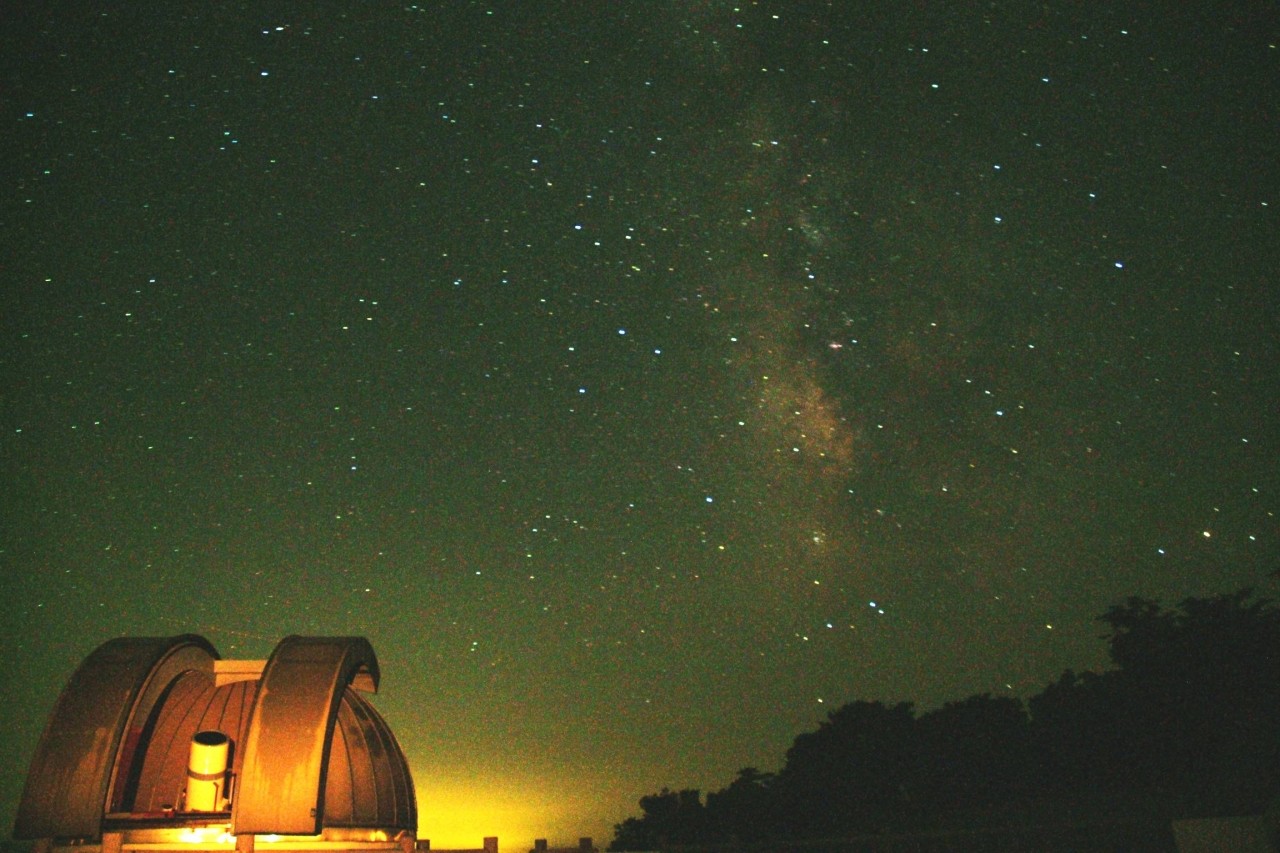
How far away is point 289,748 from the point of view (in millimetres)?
6926

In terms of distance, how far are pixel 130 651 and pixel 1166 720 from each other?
85.5 feet

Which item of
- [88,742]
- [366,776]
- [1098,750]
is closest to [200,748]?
[88,742]

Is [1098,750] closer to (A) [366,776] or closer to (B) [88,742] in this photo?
(A) [366,776]

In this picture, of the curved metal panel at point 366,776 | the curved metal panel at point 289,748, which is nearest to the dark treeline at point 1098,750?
the curved metal panel at point 366,776

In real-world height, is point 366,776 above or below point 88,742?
below

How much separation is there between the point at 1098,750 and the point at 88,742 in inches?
1053

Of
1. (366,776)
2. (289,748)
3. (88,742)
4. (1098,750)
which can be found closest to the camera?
(289,748)

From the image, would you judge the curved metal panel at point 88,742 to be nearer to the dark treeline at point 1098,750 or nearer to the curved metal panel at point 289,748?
the curved metal panel at point 289,748

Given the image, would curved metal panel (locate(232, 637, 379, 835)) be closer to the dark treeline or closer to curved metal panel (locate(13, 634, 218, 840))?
curved metal panel (locate(13, 634, 218, 840))

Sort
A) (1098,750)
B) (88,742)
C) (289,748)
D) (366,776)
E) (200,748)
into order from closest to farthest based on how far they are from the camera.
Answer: (289,748) → (88,742) → (200,748) → (366,776) → (1098,750)

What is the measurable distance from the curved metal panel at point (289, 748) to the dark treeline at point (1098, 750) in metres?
19.2

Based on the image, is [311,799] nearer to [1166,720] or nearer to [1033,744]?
[1166,720]

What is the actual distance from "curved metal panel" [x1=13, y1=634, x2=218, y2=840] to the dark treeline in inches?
795

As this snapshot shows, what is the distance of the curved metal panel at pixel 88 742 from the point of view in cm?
701
